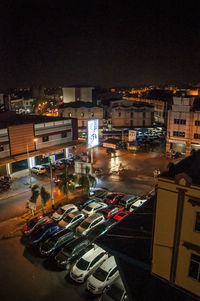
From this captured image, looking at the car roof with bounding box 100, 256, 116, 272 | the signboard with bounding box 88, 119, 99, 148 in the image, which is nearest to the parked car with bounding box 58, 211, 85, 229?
the car roof with bounding box 100, 256, 116, 272

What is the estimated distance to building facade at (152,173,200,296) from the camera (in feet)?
25.0

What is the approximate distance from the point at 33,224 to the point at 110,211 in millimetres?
6296

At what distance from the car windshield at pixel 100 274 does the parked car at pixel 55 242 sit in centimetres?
376

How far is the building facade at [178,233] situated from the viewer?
7.62 meters

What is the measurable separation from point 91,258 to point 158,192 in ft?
27.2

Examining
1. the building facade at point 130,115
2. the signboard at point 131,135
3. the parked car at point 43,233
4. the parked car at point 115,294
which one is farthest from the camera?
the building facade at point 130,115

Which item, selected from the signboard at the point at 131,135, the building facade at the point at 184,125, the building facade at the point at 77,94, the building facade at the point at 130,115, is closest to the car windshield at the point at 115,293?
the building facade at the point at 184,125

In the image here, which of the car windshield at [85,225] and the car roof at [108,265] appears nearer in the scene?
the car roof at [108,265]

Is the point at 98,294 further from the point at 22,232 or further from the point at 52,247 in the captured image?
the point at 22,232

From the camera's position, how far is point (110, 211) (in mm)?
19797

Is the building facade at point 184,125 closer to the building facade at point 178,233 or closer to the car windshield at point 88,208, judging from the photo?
the car windshield at point 88,208

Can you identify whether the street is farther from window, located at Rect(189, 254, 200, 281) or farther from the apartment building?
window, located at Rect(189, 254, 200, 281)

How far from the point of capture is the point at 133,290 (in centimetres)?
980

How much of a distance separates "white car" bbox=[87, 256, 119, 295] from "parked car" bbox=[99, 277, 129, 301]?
0.36m
